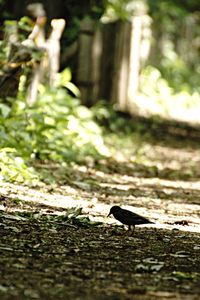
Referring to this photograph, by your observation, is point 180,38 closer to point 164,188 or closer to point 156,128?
point 156,128

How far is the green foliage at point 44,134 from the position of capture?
9.21m

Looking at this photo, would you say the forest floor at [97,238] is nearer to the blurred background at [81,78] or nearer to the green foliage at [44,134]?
the green foliage at [44,134]

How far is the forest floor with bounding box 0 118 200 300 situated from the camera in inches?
195

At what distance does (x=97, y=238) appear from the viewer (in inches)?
258

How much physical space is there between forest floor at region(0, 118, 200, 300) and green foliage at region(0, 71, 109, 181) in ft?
0.98

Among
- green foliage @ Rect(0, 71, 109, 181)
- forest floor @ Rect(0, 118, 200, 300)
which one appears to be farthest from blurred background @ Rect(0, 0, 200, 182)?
forest floor @ Rect(0, 118, 200, 300)

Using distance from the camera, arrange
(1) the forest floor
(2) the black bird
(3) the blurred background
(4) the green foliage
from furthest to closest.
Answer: (3) the blurred background → (4) the green foliage → (2) the black bird → (1) the forest floor

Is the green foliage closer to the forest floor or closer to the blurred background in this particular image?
the blurred background

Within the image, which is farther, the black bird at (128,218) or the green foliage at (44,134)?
the green foliage at (44,134)

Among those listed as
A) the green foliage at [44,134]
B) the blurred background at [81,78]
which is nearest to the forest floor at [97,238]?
the green foliage at [44,134]

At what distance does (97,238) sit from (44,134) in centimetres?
495

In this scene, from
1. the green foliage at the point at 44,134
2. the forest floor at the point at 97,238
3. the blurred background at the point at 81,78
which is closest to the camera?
the forest floor at the point at 97,238

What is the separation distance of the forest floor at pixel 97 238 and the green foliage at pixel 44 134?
298 mm

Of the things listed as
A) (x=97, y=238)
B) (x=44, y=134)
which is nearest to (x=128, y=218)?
(x=97, y=238)
